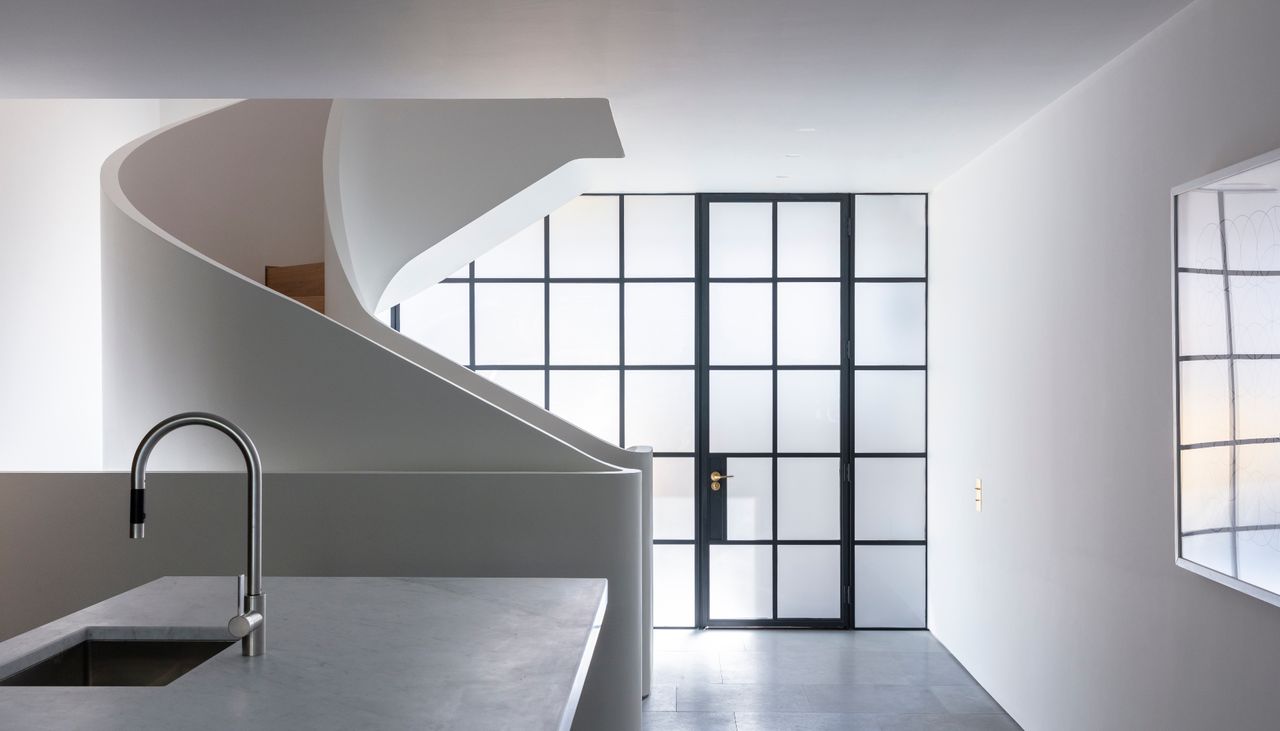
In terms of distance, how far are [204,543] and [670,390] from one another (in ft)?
10.4

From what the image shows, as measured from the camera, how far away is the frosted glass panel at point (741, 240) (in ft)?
19.9

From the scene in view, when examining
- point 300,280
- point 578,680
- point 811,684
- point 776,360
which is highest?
point 300,280

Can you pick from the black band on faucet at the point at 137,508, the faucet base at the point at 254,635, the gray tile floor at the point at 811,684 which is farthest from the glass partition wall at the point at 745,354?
the black band on faucet at the point at 137,508

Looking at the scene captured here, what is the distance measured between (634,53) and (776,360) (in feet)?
10.5

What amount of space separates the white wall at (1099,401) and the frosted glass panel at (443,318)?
295 centimetres

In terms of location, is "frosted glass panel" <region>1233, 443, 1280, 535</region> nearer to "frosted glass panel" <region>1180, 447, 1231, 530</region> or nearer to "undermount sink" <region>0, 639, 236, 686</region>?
"frosted glass panel" <region>1180, 447, 1231, 530</region>

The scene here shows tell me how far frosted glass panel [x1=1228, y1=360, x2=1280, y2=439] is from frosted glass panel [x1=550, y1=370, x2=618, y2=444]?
3974 millimetres

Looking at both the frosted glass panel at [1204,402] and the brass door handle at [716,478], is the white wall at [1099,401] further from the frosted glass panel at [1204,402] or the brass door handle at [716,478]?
the brass door handle at [716,478]

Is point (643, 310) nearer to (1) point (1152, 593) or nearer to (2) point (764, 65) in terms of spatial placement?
(2) point (764, 65)

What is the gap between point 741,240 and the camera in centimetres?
608

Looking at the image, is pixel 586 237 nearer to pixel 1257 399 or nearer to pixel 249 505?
pixel 1257 399

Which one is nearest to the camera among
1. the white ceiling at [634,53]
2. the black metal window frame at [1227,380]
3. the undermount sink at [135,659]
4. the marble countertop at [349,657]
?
the marble countertop at [349,657]

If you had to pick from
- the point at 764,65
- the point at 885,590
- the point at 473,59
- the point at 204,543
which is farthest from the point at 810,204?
the point at 204,543

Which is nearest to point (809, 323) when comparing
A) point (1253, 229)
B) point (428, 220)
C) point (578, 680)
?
point (428, 220)
